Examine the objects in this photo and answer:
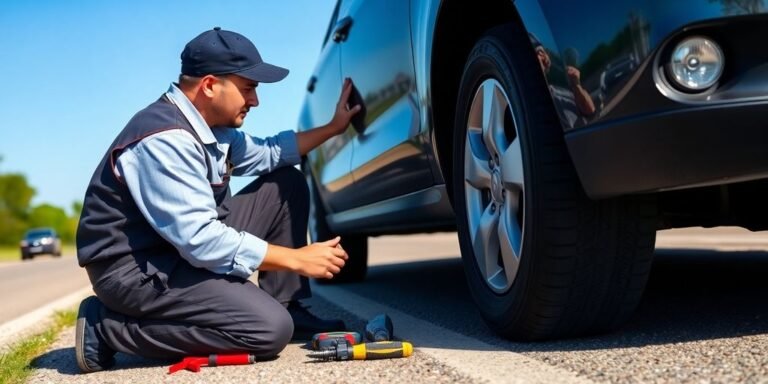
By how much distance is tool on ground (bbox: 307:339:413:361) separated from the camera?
8.57ft

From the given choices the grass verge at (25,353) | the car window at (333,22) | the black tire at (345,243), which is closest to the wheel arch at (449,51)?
the grass verge at (25,353)

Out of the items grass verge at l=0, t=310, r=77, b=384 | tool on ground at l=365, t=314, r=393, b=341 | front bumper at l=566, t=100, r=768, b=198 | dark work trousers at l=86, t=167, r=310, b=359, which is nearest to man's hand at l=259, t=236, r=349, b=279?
dark work trousers at l=86, t=167, r=310, b=359

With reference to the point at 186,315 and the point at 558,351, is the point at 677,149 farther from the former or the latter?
the point at 186,315

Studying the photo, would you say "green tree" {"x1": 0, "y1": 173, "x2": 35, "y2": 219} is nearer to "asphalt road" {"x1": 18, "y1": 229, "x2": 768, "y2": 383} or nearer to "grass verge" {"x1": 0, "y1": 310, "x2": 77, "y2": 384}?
"grass verge" {"x1": 0, "y1": 310, "x2": 77, "y2": 384}

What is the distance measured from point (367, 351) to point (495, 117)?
760 millimetres

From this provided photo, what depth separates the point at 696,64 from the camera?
200 centimetres

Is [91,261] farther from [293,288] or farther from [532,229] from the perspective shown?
[532,229]

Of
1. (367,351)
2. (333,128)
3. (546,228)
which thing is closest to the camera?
(546,228)

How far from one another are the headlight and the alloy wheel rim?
21.6 inches

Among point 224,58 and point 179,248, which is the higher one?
point 224,58

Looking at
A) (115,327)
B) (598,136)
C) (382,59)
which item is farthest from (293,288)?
(598,136)

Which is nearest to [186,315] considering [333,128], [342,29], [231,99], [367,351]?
[367,351]

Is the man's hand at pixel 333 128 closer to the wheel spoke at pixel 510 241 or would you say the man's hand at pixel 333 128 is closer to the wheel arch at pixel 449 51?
→ the wheel arch at pixel 449 51

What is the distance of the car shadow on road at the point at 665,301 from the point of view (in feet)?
8.55
